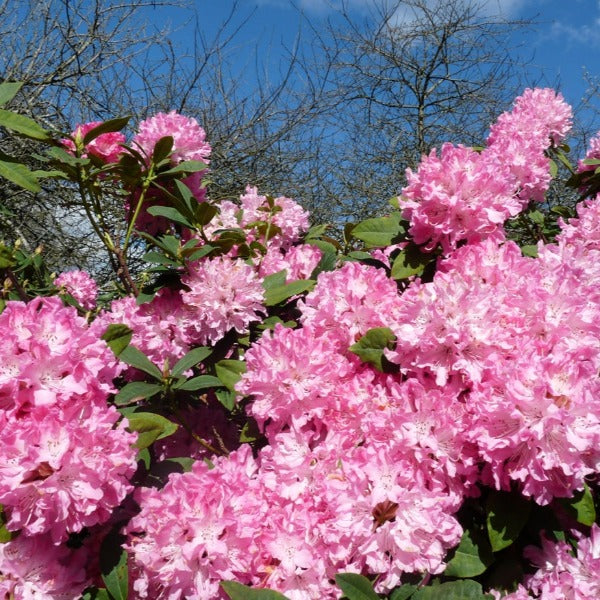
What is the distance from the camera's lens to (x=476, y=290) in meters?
1.02

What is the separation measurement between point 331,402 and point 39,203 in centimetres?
520

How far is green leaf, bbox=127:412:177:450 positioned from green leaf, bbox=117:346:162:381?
138 millimetres

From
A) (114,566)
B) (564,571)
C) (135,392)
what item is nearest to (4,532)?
(114,566)

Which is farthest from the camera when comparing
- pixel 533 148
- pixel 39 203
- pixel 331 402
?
pixel 39 203

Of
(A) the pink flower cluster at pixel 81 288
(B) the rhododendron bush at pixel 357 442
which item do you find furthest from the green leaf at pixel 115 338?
(A) the pink flower cluster at pixel 81 288

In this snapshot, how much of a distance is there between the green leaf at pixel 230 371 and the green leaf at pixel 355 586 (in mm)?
480

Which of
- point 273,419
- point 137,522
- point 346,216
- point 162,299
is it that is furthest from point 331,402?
point 346,216

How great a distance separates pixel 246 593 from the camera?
0.84m

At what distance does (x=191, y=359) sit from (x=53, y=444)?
1.41ft

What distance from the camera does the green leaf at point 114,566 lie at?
946 millimetres

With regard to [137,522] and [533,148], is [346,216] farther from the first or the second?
[137,522]

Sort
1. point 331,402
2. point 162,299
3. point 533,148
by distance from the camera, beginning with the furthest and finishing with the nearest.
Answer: point 533,148 < point 162,299 < point 331,402

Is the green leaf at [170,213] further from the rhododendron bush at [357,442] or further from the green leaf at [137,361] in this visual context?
the green leaf at [137,361]

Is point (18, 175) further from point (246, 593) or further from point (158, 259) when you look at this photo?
point (246, 593)
